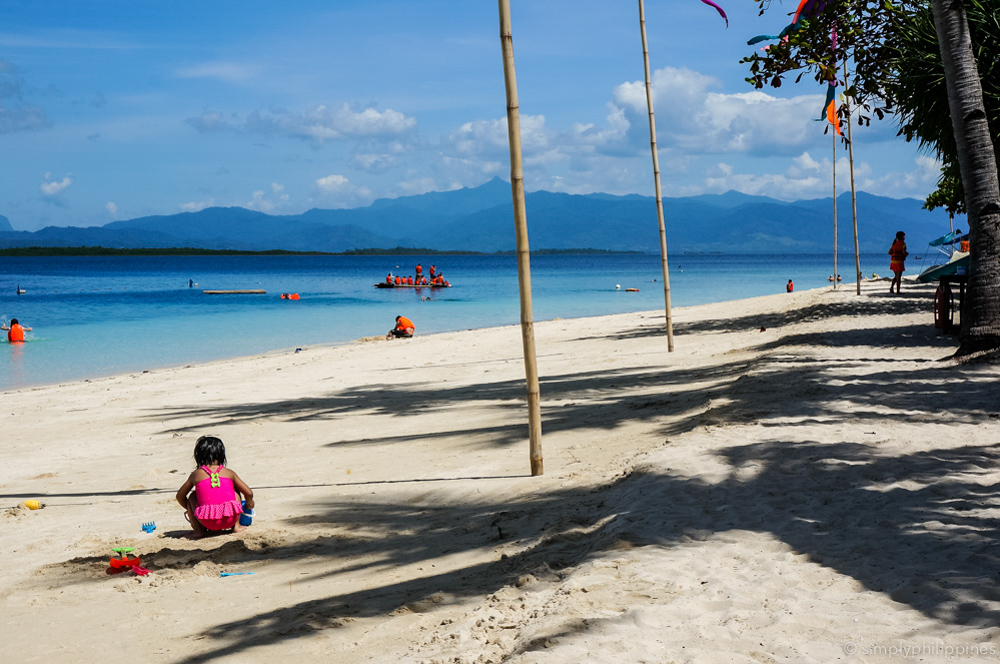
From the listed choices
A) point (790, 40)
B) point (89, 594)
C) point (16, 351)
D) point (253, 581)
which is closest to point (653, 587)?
point (253, 581)

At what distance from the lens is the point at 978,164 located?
943 centimetres

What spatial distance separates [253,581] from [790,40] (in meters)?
10.1

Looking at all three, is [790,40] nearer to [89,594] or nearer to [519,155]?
[519,155]

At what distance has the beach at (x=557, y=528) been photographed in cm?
333

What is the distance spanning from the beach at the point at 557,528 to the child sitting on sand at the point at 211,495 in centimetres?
17

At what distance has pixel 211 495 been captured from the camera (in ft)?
18.5

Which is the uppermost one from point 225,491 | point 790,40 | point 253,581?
point 790,40

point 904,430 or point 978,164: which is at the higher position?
point 978,164

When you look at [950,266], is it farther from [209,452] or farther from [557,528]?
[209,452]

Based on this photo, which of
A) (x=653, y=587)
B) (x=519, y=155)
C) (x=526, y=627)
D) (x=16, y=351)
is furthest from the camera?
(x=16, y=351)

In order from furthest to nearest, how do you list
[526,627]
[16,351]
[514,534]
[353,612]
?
[16,351], [514,534], [353,612], [526,627]

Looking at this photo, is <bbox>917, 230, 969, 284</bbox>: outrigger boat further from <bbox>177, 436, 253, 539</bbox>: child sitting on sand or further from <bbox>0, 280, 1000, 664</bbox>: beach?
<bbox>177, 436, 253, 539</bbox>: child sitting on sand

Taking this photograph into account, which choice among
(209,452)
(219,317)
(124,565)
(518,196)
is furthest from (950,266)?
(219,317)

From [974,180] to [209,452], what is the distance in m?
9.12
